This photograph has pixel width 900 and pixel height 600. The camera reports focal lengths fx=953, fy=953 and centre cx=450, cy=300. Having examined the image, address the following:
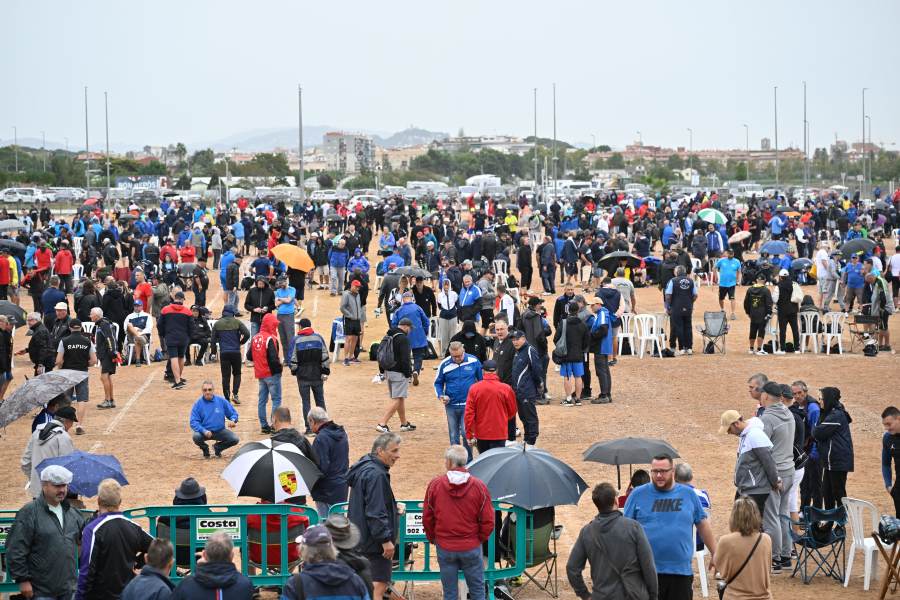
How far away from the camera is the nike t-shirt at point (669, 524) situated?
6586mm

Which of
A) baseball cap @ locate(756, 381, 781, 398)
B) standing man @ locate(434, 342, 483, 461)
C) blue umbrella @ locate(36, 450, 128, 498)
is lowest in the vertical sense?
blue umbrella @ locate(36, 450, 128, 498)

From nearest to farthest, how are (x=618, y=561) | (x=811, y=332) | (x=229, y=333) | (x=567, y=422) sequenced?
(x=618, y=561), (x=567, y=422), (x=229, y=333), (x=811, y=332)

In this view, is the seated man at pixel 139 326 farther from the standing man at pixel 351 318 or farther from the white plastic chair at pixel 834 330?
the white plastic chair at pixel 834 330

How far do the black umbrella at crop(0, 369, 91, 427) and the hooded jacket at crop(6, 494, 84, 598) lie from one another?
153 inches

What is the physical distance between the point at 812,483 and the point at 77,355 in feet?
31.3

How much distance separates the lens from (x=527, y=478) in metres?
7.80

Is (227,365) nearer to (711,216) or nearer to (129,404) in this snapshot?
(129,404)

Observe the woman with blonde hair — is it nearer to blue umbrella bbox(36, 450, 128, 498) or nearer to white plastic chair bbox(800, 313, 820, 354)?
blue umbrella bbox(36, 450, 128, 498)

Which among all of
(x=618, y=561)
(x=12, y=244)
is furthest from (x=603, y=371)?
(x=12, y=244)

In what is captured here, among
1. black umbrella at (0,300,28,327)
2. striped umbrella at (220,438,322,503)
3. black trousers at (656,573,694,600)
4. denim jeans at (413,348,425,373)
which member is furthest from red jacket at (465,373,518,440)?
black umbrella at (0,300,28,327)

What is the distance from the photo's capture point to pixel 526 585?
8234mm

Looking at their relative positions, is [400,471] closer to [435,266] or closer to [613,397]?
[613,397]

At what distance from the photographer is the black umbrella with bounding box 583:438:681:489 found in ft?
27.7

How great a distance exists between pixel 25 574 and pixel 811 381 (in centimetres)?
1319
